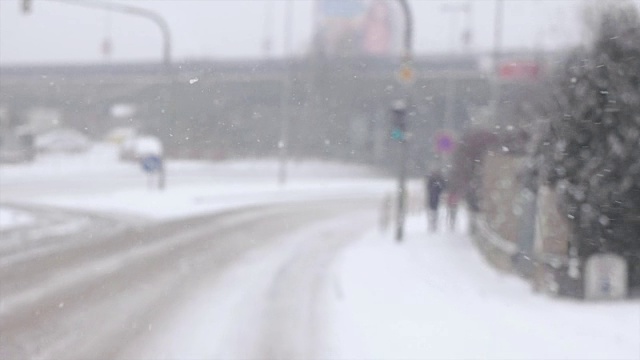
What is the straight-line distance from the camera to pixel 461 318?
11.9 meters

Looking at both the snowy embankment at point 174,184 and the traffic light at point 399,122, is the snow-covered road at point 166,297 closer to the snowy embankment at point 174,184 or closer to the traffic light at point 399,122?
the traffic light at point 399,122

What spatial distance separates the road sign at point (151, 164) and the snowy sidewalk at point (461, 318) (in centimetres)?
2036

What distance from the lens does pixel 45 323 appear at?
435 inches

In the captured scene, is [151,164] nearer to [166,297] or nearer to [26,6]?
[26,6]

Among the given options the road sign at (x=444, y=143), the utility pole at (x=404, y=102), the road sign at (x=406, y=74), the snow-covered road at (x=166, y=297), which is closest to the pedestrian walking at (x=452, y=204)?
the road sign at (x=444, y=143)

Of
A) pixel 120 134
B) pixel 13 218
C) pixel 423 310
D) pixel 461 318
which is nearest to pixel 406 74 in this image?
pixel 423 310

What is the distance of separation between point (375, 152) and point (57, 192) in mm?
28090

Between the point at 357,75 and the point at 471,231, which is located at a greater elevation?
the point at 357,75

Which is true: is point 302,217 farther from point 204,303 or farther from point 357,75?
point 357,75

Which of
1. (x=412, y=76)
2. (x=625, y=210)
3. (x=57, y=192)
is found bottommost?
(x=57, y=192)

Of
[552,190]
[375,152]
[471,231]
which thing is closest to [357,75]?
[375,152]

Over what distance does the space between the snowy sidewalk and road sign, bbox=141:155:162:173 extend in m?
20.4

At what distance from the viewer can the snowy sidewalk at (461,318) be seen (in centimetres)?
984

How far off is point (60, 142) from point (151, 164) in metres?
24.2
